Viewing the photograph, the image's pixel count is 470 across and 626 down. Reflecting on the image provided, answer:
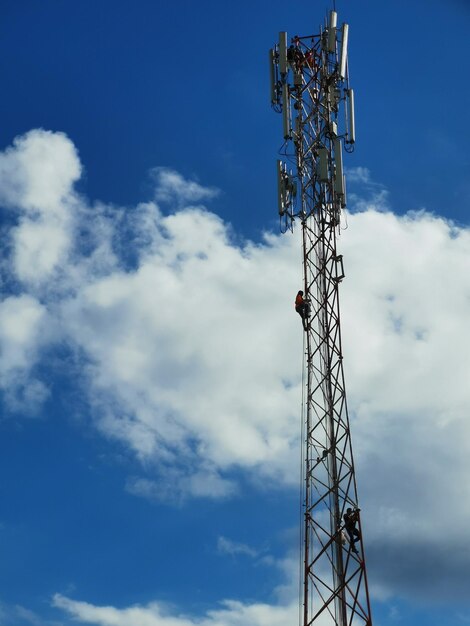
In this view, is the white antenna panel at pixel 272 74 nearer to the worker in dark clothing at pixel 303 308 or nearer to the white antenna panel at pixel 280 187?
the white antenna panel at pixel 280 187

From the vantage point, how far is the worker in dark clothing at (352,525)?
1594 inches

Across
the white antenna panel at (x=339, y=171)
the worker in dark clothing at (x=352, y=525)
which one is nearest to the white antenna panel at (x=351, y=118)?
the white antenna panel at (x=339, y=171)

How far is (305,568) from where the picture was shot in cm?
4081

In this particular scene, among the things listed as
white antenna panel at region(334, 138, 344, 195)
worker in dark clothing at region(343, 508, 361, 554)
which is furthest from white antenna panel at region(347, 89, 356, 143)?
worker in dark clothing at region(343, 508, 361, 554)

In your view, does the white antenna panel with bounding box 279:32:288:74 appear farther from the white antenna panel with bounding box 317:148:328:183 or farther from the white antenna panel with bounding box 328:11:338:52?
the white antenna panel with bounding box 317:148:328:183

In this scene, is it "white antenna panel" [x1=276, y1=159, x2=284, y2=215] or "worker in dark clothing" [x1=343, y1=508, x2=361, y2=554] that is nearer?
"worker in dark clothing" [x1=343, y1=508, x2=361, y2=554]

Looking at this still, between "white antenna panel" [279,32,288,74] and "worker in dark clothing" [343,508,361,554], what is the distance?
62.8 feet

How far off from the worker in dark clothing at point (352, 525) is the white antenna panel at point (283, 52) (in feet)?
62.8

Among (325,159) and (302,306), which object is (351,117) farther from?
(302,306)

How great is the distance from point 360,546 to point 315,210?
14.0 metres

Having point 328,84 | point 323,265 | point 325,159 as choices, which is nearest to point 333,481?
point 323,265

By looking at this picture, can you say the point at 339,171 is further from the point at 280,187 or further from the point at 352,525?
the point at 352,525

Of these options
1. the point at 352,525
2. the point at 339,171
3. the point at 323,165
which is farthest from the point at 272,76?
the point at 352,525

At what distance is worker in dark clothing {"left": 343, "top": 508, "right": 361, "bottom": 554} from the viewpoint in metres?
40.5
